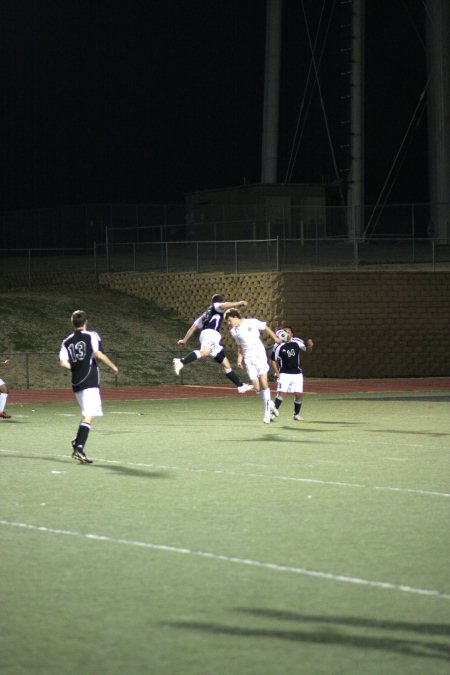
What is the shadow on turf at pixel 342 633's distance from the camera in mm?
6523

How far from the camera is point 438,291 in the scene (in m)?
39.1

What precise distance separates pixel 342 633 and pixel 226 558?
228 centimetres

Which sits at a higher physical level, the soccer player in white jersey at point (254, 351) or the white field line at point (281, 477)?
the soccer player in white jersey at point (254, 351)

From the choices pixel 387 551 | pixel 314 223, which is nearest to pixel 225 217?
pixel 314 223

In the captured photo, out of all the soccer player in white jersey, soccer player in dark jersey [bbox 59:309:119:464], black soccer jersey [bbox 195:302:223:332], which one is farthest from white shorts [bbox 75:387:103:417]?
black soccer jersey [bbox 195:302:223:332]

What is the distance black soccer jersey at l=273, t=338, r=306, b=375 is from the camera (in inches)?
858

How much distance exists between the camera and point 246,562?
29.1 feet

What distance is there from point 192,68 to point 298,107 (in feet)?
18.2

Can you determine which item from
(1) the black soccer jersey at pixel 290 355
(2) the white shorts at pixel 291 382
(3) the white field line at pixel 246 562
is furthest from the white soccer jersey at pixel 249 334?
(3) the white field line at pixel 246 562

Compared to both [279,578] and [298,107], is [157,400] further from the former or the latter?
[298,107]

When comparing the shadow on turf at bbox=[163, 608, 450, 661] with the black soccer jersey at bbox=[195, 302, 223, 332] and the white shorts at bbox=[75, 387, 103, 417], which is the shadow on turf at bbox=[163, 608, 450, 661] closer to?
the white shorts at bbox=[75, 387, 103, 417]

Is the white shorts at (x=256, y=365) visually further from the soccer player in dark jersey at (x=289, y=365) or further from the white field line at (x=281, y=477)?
the white field line at (x=281, y=477)

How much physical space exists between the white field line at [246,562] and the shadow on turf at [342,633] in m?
0.78

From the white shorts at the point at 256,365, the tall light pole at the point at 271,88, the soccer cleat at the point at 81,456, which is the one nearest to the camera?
the soccer cleat at the point at 81,456
